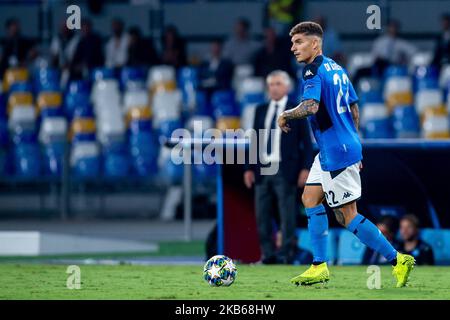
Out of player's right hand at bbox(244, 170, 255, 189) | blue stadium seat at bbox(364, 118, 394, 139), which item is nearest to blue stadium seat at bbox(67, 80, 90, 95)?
blue stadium seat at bbox(364, 118, 394, 139)

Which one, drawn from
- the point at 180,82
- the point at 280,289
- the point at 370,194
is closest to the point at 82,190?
the point at 180,82

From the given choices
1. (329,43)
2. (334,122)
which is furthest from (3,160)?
(334,122)

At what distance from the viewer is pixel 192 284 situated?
428 inches

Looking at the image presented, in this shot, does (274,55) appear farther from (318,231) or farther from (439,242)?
(318,231)

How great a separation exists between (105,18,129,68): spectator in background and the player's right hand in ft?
27.3

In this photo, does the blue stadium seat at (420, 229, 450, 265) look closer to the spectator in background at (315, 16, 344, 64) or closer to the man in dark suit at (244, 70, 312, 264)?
the man in dark suit at (244, 70, 312, 264)

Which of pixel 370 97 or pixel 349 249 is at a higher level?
pixel 370 97

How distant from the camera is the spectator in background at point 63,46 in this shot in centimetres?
2184

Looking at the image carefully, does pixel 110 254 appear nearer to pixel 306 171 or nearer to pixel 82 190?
pixel 306 171

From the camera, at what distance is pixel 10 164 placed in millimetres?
21203

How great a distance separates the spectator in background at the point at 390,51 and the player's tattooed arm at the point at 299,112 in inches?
418

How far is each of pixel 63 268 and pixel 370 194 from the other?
12.5ft

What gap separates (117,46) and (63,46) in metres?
1.14

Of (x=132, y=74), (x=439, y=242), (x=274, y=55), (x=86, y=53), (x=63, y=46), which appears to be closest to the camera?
(x=439, y=242)
